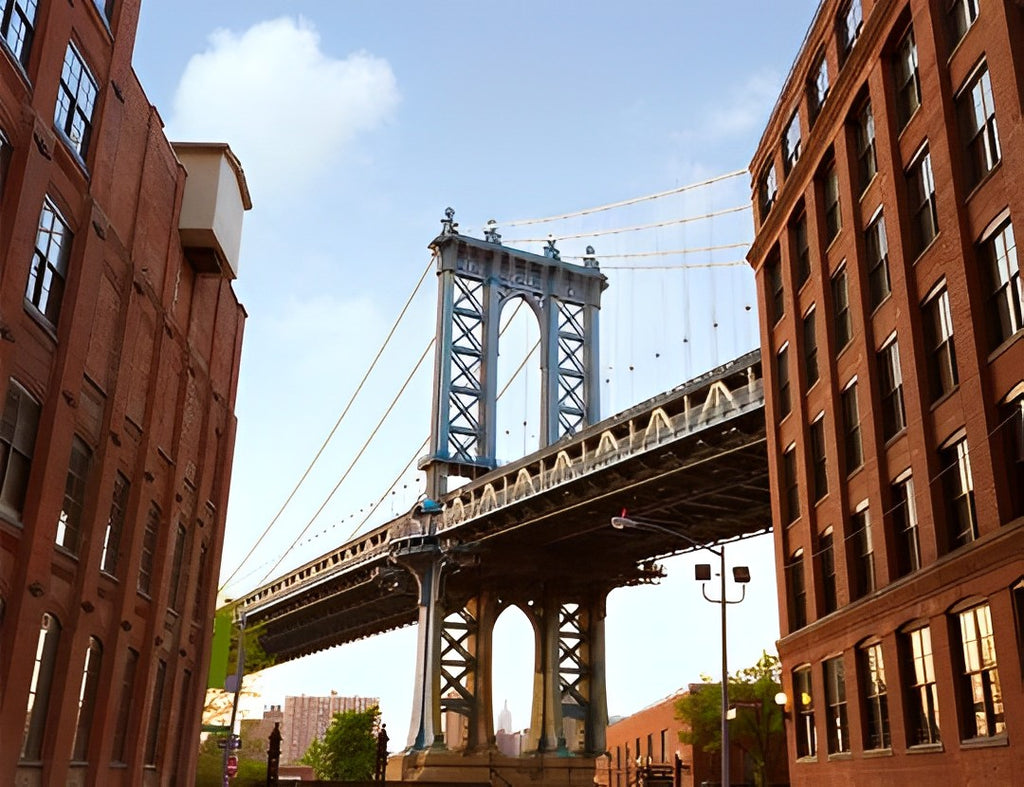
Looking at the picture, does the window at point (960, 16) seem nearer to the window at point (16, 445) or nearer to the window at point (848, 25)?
the window at point (848, 25)

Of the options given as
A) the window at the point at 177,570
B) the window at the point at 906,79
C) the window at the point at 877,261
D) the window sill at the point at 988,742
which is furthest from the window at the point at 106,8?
the window sill at the point at 988,742

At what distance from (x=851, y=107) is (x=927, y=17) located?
461 centimetres

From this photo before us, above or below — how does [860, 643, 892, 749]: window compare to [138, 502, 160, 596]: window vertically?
below

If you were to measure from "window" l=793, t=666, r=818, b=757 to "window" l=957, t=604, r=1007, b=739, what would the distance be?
831 centimetres

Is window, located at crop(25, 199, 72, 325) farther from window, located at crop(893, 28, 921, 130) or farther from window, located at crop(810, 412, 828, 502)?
window, located at crop(810, 412, 828, 502)

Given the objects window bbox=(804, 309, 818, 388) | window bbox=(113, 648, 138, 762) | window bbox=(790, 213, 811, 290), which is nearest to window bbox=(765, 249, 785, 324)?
window bbox=(790, 213, 811, 290)

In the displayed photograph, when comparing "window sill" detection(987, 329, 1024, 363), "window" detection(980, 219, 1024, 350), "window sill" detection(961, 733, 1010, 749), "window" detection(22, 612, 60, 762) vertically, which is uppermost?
"window" detection(980, 219, 1024, 350)

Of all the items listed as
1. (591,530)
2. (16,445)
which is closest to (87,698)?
(16,445)

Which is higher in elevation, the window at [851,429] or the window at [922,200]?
the window at [922,200]

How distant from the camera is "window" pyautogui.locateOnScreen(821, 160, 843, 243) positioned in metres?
28.8

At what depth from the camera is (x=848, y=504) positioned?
2616 centimetres

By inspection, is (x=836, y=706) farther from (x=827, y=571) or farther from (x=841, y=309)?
(x=841, y=309)

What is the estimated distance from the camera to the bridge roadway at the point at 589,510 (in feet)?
144

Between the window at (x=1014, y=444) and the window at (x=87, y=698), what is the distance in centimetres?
1663
